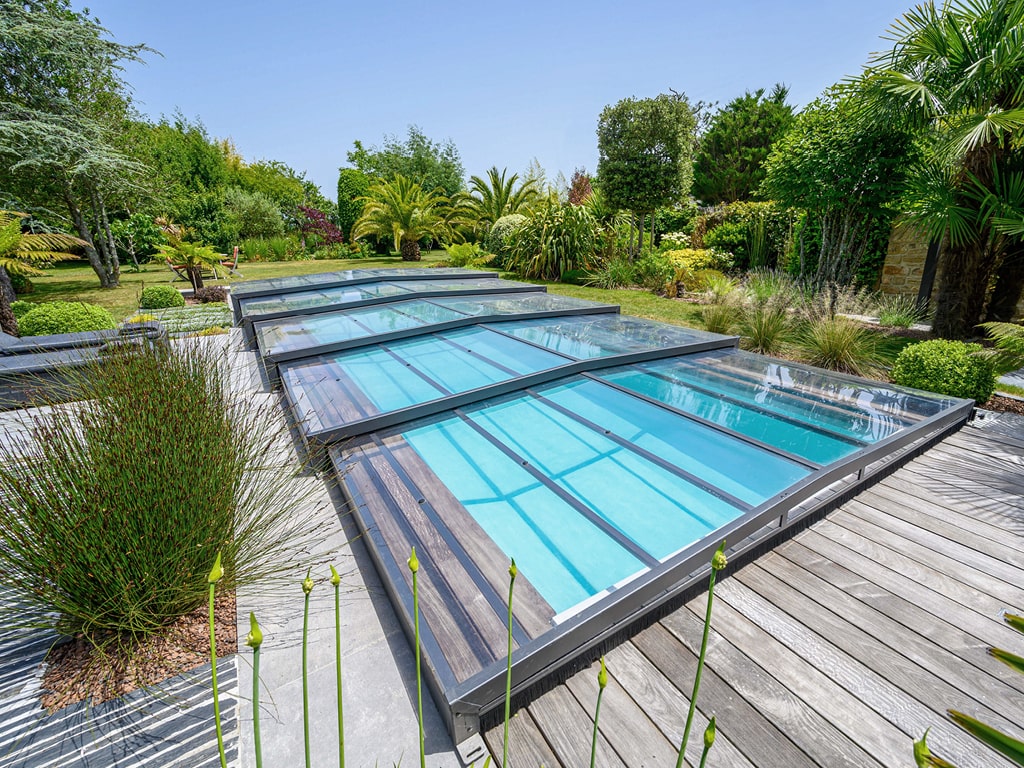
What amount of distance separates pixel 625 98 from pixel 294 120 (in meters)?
24.6

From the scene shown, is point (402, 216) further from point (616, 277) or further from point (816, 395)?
point (816, 395)

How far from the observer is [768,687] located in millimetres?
1692

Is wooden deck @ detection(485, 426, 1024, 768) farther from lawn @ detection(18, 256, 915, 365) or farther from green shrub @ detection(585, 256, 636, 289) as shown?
green shrub @ detection(585, 256, 636, 289)

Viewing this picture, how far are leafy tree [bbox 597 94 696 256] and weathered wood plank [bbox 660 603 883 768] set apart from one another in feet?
35.5

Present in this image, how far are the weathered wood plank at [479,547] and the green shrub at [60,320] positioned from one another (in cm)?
→ 571

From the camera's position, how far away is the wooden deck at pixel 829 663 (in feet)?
4.98

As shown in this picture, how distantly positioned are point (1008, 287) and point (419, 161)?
2769 centimetres

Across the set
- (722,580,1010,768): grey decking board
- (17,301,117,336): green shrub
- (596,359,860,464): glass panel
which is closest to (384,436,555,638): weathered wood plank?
(722,580,1010,768): grey decking board

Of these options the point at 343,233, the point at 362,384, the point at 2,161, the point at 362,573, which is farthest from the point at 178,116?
the point at 362,573

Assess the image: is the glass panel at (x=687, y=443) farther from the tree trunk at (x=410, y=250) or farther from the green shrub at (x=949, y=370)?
the tree trunk at (x=410, y=250)

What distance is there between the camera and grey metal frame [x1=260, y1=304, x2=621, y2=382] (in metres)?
4.36

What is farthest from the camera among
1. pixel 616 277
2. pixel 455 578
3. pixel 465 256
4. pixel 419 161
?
pixel 419 161

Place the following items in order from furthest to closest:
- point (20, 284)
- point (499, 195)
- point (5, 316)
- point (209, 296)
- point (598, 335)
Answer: point (499, 195) < point (20, 284) < point (209, 296) < point (5, 316) < point (598, 335)

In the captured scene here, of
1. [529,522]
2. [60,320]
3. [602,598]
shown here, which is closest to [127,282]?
[60,320]
